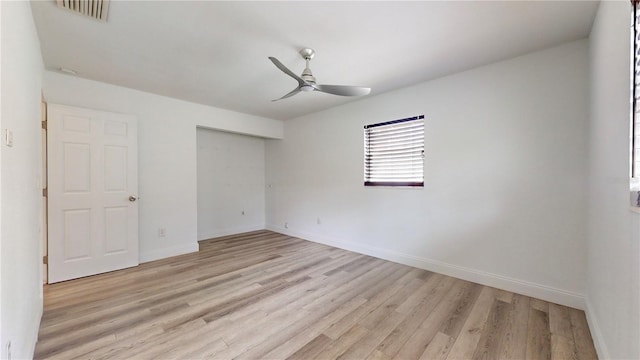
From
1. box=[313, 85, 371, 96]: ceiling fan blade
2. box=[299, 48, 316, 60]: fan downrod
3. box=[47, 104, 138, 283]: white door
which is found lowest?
box=[47, 104, 138, 283]: white door

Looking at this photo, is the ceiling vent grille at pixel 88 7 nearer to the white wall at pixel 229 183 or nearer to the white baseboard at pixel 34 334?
the white baseboard at pixel 34 334

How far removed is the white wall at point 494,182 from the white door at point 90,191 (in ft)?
10.2

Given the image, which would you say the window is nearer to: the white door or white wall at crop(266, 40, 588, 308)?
white wall at crop(266, 40, 588, 308)

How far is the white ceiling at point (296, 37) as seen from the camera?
1795 millimetres

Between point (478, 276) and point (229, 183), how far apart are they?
14.7ft

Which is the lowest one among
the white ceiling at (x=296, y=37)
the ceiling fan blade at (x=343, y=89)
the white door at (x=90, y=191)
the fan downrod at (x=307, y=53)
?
the white door at (x=90, y=191)

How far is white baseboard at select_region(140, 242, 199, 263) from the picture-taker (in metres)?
3.46

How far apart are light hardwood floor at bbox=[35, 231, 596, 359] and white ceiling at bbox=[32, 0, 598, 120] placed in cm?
237

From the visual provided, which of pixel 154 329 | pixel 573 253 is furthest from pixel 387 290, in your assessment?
pixel 154 329

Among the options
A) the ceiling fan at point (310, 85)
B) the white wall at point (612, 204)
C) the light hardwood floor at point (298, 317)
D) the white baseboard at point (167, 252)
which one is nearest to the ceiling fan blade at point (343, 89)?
the ceiling fan at point (310, 85)

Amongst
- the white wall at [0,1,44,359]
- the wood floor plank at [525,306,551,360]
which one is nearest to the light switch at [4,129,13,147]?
the white wall at [0,1,44,359]

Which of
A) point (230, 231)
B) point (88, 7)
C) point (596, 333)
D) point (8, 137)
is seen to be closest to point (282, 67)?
point (88, 7)

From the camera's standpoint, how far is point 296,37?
2127mm

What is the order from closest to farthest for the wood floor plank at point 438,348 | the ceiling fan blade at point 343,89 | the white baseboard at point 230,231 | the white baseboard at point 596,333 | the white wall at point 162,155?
the white baseboard at point 596,333 < the wood floor plank at point 438,348 < the ceiling fan blade at point 343,89 < the white wall at point 162,155 < the white baseboard at point 230,231
